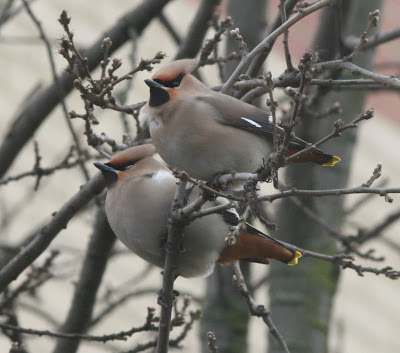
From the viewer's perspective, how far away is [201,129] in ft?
14.5

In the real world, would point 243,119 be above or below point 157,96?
above

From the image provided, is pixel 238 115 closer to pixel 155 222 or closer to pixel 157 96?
pixel 157 96

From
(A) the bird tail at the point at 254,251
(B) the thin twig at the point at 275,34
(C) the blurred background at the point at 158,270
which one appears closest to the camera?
(B) the thin twig at the point at 275,34

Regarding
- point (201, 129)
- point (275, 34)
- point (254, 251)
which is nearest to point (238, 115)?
point (201, 129)

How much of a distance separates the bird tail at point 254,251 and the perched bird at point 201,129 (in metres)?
0.38

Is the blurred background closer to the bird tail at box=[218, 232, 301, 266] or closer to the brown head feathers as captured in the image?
the brown head feathers

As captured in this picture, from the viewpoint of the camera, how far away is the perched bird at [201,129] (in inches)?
171

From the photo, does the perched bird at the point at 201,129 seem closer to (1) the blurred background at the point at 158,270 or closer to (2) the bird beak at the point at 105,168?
(2) the bird beak at the point at 105,168

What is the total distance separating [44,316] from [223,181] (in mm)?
2890

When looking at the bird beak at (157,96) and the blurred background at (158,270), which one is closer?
the bird beak at (157,96)

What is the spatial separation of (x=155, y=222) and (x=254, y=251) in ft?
2.17

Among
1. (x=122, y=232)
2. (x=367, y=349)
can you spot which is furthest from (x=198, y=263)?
(x=367, y=349)

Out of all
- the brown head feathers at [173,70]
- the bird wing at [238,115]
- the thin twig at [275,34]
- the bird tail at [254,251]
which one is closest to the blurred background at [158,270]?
the brown head feathers at [173,70]

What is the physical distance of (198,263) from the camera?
4.46 m
